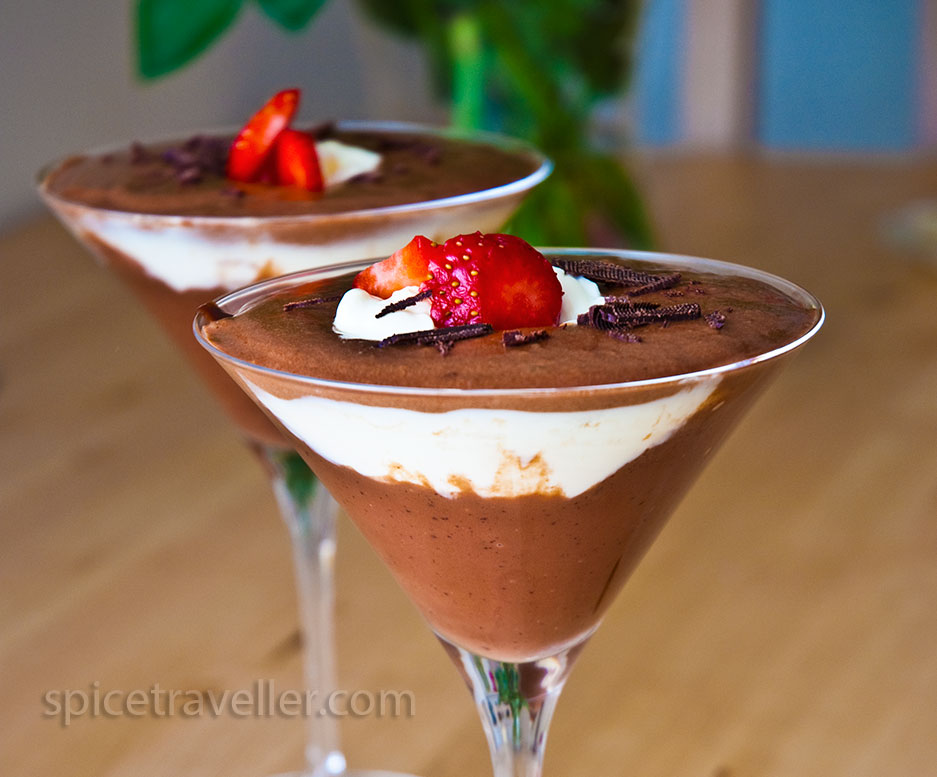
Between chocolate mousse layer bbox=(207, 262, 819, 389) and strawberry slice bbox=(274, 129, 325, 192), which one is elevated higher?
strawberry slice bbox=(274, 129, 325, 192)

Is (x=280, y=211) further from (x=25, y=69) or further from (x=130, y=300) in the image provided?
(x=25, y=69)

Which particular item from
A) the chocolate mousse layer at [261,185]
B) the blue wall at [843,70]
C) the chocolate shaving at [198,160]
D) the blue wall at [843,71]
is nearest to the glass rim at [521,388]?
the chocolate mousse layer at [261,185]

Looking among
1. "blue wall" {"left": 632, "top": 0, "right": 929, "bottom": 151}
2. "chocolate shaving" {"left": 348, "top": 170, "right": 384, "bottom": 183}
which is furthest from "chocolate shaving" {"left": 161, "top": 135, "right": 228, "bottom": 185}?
"blue wall" {"left": 632, "top": 0, "right": 929, "bottom": 151}

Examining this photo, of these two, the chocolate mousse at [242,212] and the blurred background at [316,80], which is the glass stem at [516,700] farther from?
the blurred background at [316,80]

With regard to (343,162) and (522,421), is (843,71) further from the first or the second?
(522,421)

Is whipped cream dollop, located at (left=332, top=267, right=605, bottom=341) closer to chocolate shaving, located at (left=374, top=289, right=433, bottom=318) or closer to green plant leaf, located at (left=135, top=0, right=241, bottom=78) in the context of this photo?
chocolate shaving, located at (left=374, top=289, right=433, bottom=318)

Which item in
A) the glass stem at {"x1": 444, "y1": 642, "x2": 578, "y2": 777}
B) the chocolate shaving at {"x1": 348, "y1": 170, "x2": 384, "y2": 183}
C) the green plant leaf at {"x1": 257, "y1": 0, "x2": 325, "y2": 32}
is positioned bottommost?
the glass stem at {"x1": 444, "y1": 642, "x2": 578, "y2": 777}

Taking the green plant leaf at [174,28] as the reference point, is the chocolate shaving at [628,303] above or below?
below
